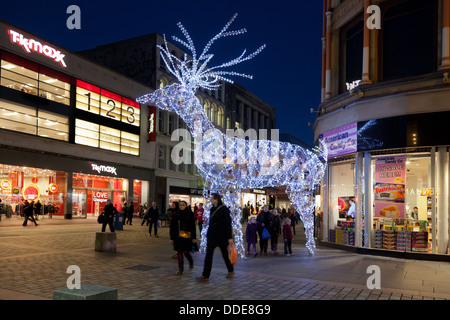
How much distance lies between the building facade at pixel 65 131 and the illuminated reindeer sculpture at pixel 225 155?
14.2 metres

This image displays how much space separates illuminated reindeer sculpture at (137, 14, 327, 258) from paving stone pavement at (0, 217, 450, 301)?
196 cm

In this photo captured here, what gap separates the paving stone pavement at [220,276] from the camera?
24.2ft

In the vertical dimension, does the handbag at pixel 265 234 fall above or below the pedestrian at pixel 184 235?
below

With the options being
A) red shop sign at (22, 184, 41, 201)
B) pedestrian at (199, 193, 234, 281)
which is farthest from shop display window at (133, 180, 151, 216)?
pedestrian at (199, 193, 234, 281)

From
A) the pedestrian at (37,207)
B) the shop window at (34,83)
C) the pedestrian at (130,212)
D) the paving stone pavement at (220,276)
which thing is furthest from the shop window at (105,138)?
the paving stone pavement at (220,276)

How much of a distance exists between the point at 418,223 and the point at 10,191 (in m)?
25.0

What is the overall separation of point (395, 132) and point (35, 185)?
2278 cm

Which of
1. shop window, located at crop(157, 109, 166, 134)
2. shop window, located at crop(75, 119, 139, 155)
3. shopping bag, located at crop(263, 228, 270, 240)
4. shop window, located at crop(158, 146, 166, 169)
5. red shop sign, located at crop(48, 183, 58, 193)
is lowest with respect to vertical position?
shopping bag, located at crop(263, 228, 270, 240)

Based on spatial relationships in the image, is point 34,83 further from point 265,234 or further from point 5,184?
point 265,234

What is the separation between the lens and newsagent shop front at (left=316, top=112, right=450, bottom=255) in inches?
512

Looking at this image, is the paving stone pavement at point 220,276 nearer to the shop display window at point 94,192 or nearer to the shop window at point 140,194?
the shop display window at point 94,192

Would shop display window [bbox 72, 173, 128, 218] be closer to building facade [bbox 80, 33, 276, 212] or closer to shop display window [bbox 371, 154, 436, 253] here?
building facade [bbox 80, 33, 276, 212]
